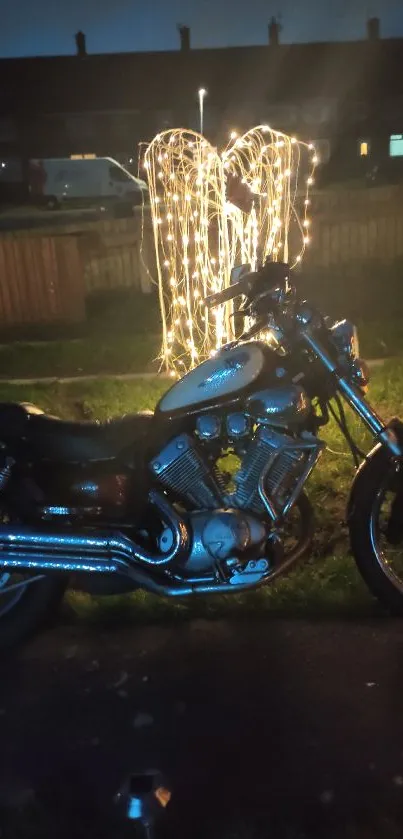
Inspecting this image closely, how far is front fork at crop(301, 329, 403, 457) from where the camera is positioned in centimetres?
314

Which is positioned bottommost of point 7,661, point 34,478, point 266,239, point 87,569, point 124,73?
point 7,661

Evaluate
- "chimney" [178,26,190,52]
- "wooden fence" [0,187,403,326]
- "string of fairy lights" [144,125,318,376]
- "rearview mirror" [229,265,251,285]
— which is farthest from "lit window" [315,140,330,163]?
"rearview mirror" [229,265,251,285]

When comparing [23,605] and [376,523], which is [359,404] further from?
[23,605]

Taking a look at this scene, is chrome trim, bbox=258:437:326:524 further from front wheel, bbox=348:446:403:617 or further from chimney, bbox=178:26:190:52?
chimney, bbox=178:26:190:52

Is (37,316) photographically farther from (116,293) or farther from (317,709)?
(317,709)

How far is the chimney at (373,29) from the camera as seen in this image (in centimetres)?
3512

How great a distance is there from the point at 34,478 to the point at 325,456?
2347 millimetres

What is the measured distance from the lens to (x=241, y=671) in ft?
10.7

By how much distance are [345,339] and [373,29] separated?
37173 mm

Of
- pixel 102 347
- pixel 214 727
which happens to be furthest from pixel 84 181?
pixel 214 727

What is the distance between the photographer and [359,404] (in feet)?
10.4

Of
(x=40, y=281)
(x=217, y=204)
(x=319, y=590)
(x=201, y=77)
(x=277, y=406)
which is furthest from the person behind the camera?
(x=201, y=77)

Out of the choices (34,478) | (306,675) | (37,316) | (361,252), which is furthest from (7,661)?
(361,252)

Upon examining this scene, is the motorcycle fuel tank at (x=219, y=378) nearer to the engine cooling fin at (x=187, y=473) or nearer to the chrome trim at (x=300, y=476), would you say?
the engine cooling fin at (x=187, y=473)
